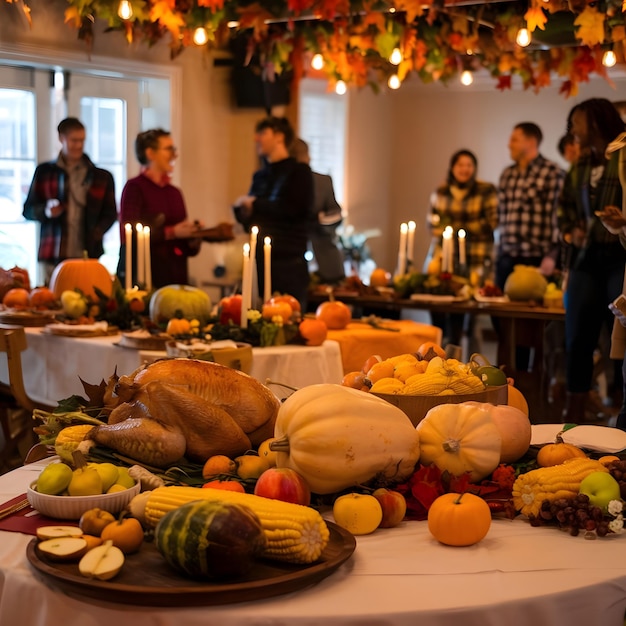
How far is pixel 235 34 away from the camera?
680 cm

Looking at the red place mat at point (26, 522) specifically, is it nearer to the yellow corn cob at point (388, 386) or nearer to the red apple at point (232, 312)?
the yellow corn cob at point (388, 386)

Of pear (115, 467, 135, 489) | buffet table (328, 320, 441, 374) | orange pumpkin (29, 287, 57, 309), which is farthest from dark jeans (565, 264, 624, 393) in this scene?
pear (115, 467, 135, 489)

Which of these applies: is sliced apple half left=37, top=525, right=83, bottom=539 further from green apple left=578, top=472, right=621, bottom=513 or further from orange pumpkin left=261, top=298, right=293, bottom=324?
orange pumpkin left=261, top=298, right=293, bottom=324

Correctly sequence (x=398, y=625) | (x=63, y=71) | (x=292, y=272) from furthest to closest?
1. (x=63, y=71)
2. (x=292, y=272)
3. (x=398, y=625)

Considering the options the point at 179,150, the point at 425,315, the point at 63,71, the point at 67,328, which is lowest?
the point at 425,315

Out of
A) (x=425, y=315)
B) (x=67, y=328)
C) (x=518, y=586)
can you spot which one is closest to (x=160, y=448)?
(x=518, y=586)

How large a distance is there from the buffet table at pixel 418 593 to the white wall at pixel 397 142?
6.10 metres

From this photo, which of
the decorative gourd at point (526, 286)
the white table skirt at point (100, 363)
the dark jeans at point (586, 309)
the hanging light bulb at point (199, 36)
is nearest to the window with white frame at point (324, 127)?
the hanging light bulb at point (199, 36)

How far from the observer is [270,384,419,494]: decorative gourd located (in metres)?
1.62

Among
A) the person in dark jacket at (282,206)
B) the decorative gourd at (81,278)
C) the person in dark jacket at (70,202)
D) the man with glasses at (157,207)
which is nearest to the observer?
the decorative gourd at (81,278)

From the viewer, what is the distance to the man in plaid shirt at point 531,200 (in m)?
6.60

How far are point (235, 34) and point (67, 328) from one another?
356 centimetres

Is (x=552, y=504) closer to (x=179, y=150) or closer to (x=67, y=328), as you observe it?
(x=67, y=328)

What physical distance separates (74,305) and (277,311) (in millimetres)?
821
